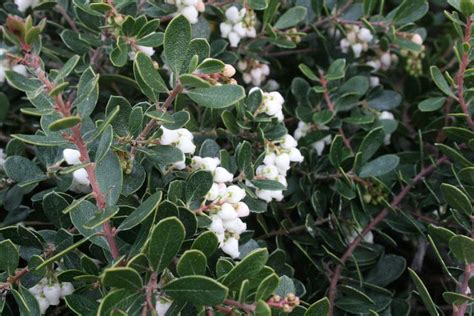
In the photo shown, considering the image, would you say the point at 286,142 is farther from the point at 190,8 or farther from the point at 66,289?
the point at 66,289

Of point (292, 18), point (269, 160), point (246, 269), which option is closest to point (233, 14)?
point (292, 18)

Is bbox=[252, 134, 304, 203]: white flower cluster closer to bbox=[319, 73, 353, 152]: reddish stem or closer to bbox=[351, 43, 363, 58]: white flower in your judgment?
bbox=[319, 73, 353, 152]: reddish stem

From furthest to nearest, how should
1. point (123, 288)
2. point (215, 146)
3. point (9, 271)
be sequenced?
1. point (215, 146)
2. point (9, 271)
3. point (123, 288)

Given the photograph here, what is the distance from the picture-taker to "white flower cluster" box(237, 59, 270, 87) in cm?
158

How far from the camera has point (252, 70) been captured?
159cm

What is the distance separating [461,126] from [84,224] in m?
0.89

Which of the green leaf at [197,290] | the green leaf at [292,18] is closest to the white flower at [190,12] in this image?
the green leaf at [292,18]

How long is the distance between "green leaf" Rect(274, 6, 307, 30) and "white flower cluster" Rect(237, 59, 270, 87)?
112 millimetres

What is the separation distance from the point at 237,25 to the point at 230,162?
376mm

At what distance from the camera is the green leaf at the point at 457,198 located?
122 centimetres

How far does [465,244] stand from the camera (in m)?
1.10

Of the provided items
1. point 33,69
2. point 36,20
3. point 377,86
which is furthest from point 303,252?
point 36,20

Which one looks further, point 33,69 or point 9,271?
point 9,271

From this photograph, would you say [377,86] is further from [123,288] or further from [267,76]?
[123,288]
